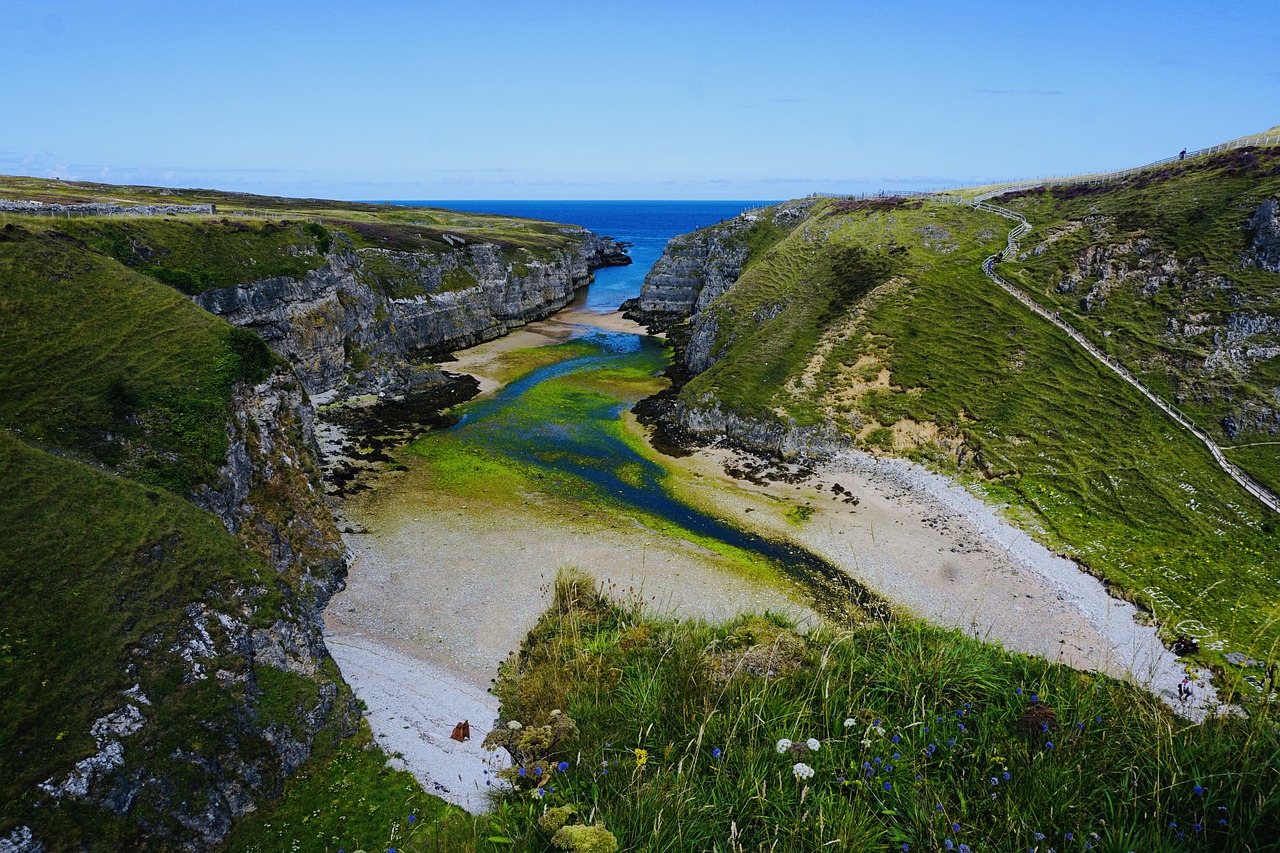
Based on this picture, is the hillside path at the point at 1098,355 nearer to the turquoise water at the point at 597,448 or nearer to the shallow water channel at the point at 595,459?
the shallow water channel at the point at 595,459

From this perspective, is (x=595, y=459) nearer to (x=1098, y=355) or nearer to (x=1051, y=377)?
(x=1051, y=377)

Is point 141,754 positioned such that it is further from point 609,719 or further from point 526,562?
point 526,562

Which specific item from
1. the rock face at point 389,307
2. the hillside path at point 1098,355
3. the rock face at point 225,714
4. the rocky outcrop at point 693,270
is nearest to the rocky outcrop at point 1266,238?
the hillside path at point 1098,355

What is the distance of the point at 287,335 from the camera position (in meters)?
61.9

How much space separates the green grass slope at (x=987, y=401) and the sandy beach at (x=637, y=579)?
344cm

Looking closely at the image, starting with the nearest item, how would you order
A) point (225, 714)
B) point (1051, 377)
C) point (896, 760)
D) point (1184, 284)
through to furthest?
point (896, 760) < point (225, 714) < point (1051, 377) < point (1184, 284)

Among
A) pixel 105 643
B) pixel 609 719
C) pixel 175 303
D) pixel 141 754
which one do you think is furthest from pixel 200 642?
pixel 175 303

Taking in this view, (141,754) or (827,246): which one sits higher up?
(827,246)

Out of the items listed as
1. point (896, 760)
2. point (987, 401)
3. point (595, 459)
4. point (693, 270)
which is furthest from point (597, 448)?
point (693, 270)

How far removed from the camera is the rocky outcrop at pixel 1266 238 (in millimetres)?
54562

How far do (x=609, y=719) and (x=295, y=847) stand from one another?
1253cm

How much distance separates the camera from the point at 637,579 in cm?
3669

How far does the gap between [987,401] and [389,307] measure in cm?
7361

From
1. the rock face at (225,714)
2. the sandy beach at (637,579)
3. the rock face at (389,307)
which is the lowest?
the sandy beach at (637,579)
